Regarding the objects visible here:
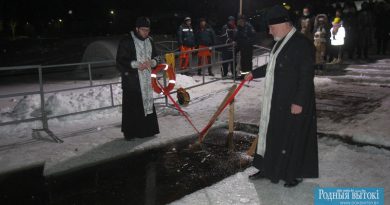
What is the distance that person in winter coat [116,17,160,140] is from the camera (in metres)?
6.07

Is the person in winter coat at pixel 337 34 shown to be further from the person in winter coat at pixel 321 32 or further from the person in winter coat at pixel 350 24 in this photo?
the person in winter coat at pixel 350 24

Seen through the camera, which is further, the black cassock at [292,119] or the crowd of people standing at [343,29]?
the crowd of people standing at [343,29]

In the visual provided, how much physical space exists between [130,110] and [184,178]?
187cm

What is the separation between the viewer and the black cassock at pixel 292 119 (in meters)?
3.96

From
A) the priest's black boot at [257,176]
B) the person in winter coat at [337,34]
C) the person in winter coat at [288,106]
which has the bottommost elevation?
the priest's black boot at [257,176]

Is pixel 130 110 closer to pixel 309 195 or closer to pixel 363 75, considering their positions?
pixel 309 195

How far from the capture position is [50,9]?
147ft

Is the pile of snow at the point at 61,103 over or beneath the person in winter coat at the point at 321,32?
beneath

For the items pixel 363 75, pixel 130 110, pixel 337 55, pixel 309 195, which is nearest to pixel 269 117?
pixel 309 195

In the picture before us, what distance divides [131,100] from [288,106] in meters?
2.94

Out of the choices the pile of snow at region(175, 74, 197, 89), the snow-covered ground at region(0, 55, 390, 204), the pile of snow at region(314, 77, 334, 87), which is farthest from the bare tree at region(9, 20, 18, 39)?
the pile of snow at region(314, 77, 334, 87)

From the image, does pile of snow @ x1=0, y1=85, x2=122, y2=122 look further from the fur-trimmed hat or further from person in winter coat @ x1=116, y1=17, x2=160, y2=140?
the fur-trimmed hat

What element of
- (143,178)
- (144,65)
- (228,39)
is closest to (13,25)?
(228,39)

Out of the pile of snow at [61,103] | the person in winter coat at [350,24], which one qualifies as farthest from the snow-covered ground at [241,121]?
the person in winter coat at [350,24]
